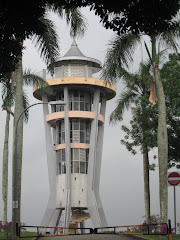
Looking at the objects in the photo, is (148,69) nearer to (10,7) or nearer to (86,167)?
(86,167)

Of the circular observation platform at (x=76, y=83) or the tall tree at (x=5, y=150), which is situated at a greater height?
the circular observation platform at (x=76, y=83)

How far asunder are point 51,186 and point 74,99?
33.2 ft

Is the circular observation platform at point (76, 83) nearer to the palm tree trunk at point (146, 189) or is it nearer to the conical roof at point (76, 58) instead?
the conical roof at point (76, 58)

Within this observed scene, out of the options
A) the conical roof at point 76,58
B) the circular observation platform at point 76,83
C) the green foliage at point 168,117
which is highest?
the conical roof at point 76,58

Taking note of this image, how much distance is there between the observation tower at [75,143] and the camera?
50875 mm

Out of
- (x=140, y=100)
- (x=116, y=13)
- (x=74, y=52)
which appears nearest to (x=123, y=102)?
(x=140, y=100)

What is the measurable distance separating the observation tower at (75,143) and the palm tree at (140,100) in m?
9.84

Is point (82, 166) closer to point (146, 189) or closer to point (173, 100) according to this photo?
point (146, 189)

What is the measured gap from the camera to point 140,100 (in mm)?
37500

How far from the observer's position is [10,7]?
49.2 feet

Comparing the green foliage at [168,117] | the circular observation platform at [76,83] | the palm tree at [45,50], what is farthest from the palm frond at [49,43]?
the circular observation platform at [76,83]

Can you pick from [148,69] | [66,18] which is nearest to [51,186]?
[148,69]

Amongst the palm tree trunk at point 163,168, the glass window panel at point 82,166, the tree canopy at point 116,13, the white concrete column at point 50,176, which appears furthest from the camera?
the glass window panel at point 82,166

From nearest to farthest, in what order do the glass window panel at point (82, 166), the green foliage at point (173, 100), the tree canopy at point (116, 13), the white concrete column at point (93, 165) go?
the tree canopy at point (116, 13)
the green foliage at point (173, 100)
the white concrete column at point (93, 165)
the glass window panel at point (82, 166)
